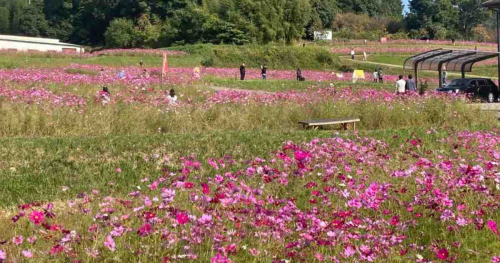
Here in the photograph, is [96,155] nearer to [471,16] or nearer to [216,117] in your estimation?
[216,117]

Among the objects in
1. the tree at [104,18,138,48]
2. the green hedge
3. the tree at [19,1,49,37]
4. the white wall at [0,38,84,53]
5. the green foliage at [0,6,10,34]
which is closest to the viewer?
Answer: the green hedge

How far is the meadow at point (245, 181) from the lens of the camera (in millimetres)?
3842

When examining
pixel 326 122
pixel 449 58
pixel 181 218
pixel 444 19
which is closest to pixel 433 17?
pixel 444 19

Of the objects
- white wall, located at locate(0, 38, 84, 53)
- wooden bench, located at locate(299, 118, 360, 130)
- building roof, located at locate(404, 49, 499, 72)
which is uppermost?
white wall, located at locate(0, 38, 84, 53)

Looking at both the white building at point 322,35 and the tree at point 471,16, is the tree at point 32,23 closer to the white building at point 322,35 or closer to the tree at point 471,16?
the white building at point 322,35

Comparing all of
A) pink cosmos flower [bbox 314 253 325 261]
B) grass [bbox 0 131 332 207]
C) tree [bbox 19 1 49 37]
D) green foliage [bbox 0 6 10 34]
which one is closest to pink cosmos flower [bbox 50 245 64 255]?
pink cosmos flower [bbox 314 253 325 261]

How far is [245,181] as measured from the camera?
6363 mm

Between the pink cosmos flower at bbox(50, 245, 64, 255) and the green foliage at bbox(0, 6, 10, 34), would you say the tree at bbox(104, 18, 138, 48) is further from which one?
the pink cosmos flower at bbox(50, 245, 64, 255)

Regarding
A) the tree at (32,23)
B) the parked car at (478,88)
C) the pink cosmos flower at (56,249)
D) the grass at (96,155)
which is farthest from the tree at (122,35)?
the pink cosmos flower at (56,249)

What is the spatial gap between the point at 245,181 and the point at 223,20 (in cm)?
6199

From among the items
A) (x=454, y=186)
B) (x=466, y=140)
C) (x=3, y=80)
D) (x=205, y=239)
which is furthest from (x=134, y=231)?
(x=3, y=80)

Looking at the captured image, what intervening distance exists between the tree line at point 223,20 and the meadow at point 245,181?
48.4 m

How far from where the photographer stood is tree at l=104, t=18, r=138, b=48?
9181 cm

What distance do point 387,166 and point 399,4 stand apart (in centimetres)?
15953
